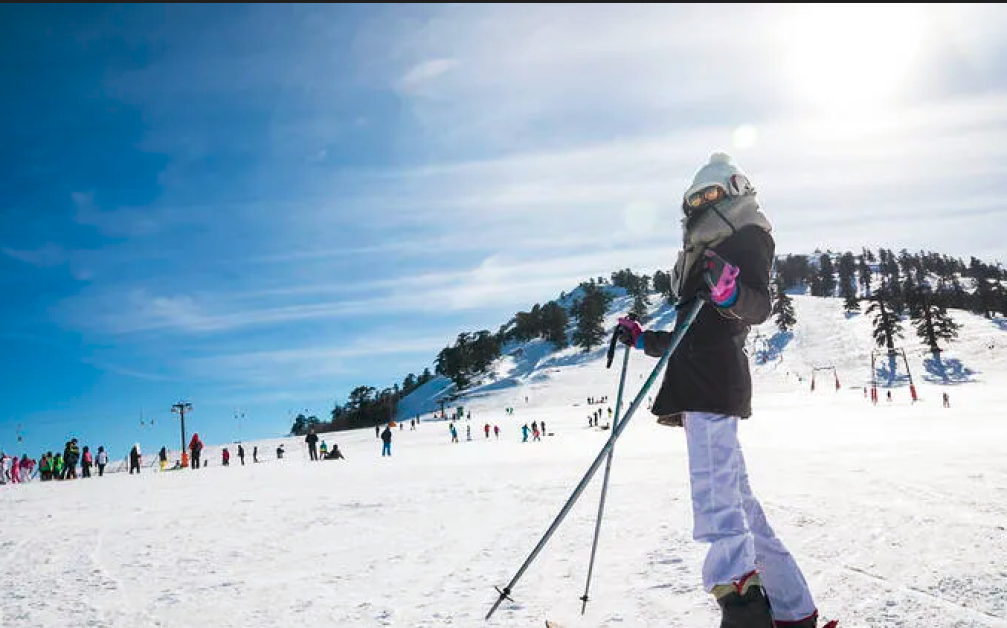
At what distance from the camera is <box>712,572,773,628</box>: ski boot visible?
2.29m

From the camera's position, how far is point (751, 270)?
105 inches

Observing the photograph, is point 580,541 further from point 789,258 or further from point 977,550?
point 789,258

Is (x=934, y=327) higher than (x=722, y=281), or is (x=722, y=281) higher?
(x=934, y=327)

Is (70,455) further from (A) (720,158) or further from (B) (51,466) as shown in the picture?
(A) (720,158)

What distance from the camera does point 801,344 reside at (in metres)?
92.1

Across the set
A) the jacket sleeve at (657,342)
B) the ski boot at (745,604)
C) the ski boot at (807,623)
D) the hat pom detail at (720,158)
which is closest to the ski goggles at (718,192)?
the hat pom detail at (720,158)

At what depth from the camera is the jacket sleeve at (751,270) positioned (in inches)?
101

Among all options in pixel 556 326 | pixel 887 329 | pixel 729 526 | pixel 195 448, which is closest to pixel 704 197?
pixel 729 526

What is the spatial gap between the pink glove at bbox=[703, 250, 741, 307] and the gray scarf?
0.30 m

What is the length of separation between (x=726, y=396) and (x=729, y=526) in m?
0.55

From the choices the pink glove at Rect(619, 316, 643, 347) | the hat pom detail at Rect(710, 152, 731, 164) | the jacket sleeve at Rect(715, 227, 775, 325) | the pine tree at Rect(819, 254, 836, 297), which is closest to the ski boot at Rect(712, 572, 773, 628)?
the jacket sleeve at Rect(715, 227, 775, 325)

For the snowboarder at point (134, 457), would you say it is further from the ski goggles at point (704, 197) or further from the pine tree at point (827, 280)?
the pine tree at point (827, 280)

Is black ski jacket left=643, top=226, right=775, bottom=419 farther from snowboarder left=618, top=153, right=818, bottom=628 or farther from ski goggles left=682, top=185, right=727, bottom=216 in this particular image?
ski goggles left=682, top=185, right=727, bottom=216

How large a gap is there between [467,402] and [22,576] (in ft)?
306
